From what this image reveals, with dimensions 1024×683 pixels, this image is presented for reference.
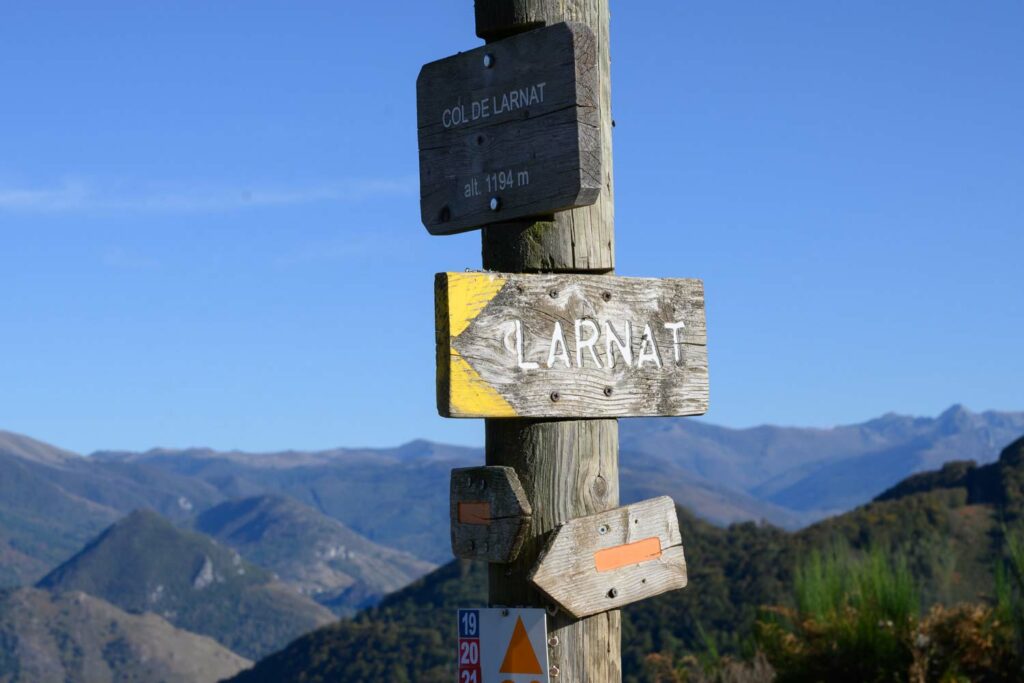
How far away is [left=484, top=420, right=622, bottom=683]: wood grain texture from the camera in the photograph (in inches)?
146

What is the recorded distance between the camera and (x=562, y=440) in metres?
3.73

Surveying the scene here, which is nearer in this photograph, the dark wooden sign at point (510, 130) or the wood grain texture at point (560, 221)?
the dark wooden sign at point (510, 130)

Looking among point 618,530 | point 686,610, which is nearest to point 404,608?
point 686,610

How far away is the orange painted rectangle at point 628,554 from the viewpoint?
3.72 meters

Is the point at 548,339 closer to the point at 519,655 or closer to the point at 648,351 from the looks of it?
the point at 648,351

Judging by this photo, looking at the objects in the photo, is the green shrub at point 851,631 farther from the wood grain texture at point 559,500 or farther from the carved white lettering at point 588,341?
the carved white lettering at point 588,341

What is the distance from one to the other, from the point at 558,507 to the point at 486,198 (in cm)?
84

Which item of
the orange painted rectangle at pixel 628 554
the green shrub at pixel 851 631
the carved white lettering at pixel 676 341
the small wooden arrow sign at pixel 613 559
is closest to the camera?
the small wooden arrow sign at pixel 613 559

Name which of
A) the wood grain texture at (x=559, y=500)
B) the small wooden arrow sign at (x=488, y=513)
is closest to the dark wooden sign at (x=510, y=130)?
the wood grain texture at (x=559, y=500)

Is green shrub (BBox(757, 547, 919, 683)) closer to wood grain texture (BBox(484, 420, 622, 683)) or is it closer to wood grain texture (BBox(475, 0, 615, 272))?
wood grain texture (BBox(484, 420, 622, 683))

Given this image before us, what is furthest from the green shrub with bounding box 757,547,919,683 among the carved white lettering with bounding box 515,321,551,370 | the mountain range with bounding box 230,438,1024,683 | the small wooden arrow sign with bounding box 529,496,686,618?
the carved white lettering with bounding box 515,321,551,370

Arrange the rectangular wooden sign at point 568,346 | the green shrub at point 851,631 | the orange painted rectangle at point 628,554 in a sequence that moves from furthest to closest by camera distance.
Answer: the green shrub at point 851,631, the orange painted rectangle at point 628,554, the rectangular wooden sign at point 568,346

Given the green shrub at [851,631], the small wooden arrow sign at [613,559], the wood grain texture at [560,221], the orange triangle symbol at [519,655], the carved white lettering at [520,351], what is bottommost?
the green shrub at [851,631]

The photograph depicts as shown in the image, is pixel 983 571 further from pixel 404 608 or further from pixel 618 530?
pixel 404 608
